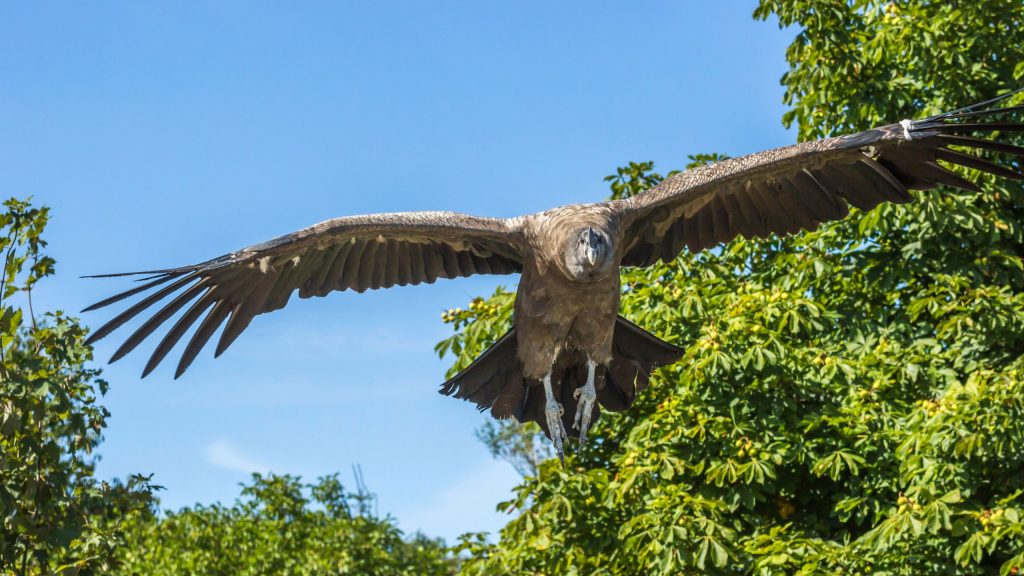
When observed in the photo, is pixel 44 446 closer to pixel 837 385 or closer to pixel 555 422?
pixel 555 422

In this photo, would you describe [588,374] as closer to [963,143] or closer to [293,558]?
[963,143]

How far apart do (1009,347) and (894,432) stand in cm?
165

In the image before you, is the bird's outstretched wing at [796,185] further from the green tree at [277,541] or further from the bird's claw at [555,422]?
the green tree at [277,541]

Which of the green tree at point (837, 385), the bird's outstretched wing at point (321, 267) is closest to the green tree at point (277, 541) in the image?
the green tree at point (837, 385)

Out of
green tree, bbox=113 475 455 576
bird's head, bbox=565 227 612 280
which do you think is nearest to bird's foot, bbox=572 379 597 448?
bird's head, bbox=565 227 612 280

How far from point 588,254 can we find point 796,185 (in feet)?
5.76

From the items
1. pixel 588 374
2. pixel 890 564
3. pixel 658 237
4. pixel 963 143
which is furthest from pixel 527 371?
pixel 890 564

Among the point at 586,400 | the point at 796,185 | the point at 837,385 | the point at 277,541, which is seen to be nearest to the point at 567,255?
the point at 586,400

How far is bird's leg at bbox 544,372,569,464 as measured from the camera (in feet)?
21.9

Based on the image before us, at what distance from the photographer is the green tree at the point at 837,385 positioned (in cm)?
861

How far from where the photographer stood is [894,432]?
9109mm

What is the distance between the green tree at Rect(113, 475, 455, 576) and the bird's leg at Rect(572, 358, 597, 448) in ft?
28.4

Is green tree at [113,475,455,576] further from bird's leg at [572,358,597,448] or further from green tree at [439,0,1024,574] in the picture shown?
bird's leg at [572,358,597,448]

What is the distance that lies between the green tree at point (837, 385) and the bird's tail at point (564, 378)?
2.11 m
